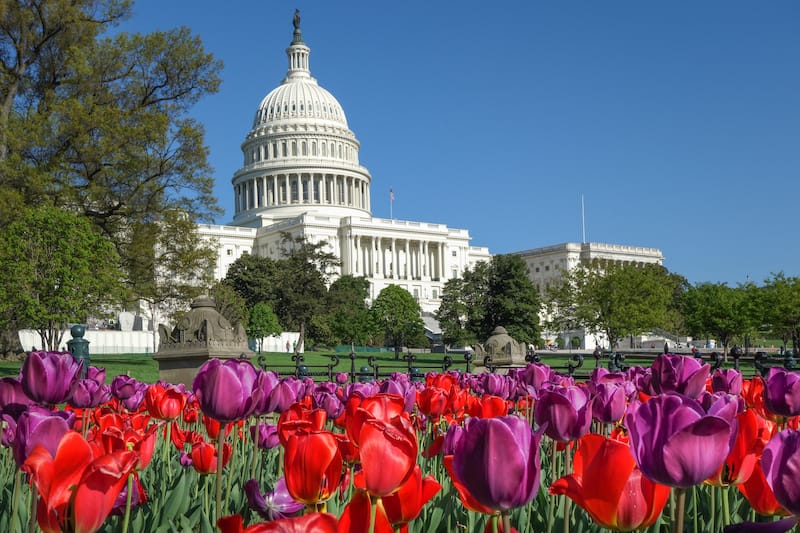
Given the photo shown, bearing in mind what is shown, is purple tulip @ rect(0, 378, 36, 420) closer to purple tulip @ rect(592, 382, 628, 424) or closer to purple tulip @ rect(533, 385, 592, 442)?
purple tulip @ rect(533, 385, 592, 442)

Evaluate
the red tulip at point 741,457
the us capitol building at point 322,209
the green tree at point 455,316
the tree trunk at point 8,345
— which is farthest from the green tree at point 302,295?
the red tulip at point 741,457

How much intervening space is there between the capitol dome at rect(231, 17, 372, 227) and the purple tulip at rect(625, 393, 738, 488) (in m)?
110

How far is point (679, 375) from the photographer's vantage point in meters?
3.32

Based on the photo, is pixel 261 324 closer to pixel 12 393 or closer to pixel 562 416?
pixel 12 393

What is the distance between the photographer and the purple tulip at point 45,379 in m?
3.07

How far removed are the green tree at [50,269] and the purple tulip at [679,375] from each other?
26.1 meters

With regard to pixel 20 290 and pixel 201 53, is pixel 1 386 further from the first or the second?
pixel 201 53

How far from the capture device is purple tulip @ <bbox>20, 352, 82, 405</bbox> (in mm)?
3068

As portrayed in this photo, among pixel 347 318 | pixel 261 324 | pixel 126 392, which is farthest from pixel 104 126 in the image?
pixel 347 318

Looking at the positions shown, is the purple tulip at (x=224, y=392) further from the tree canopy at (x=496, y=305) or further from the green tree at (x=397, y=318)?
the green tree at (x=397, y=318)

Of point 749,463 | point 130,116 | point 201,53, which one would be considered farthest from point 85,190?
point 749,463

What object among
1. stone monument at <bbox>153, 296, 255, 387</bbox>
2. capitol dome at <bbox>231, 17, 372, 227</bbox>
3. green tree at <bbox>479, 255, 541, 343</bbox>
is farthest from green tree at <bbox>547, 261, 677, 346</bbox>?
capitol dome at <bbox>231, 17, 372, 227</bbox>

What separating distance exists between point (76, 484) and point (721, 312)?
2033 inches

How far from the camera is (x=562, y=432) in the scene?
2.57 meters
